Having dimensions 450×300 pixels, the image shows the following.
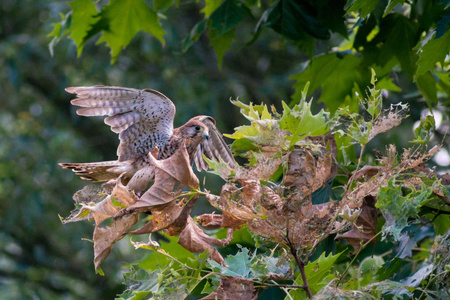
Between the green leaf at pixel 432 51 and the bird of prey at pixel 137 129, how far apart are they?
0.85 m

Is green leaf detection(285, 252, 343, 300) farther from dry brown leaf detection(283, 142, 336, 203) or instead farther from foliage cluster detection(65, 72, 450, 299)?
dry brown leaf detection(283, 142, 336, 203)

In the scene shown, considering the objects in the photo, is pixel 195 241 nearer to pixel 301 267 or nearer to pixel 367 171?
pixel 301 267

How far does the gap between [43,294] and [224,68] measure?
164 inches

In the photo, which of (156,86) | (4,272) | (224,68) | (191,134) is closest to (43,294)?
(4,272)

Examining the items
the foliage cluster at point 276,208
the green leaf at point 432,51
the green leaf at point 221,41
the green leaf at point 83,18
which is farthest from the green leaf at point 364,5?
the green leaf at point 83,18

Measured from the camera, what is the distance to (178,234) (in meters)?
1.65

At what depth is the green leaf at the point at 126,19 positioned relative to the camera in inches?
124

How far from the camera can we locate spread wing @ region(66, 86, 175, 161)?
2490 mm

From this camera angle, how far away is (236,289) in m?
1.48

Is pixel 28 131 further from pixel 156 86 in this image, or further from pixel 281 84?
pixel 281 84

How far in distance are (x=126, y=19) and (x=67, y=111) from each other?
633cm

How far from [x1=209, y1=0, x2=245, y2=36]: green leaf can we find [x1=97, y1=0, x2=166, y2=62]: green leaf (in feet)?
1.66

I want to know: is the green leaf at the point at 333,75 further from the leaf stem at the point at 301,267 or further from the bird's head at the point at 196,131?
the leaf stem at the point at 301,267

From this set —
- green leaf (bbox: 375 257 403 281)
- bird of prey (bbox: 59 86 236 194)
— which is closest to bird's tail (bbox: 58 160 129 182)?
bird of prey (bbox: 59 86 236 194)
